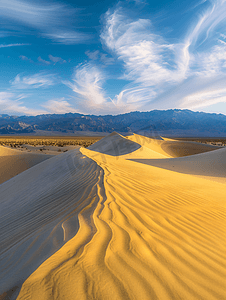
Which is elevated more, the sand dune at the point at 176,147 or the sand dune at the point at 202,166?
the sand dune at the point at 202,166

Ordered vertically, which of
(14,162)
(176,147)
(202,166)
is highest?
(14,162)


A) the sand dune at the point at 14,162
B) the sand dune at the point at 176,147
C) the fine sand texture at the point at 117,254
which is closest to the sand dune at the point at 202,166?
the fine sand texture at the point at 117,254

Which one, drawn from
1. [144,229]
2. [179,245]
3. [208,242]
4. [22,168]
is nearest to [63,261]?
[144,229]

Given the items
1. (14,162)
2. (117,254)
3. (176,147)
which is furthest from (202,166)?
(176,147)

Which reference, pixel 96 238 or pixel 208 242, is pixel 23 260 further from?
pixel 208 242

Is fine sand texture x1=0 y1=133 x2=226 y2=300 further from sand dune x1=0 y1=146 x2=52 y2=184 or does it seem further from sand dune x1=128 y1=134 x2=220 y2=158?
sand dune x1=128 y1=134 x2=220 y2=158

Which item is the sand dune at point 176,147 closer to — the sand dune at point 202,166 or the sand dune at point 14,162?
the sand dune at point 202,166

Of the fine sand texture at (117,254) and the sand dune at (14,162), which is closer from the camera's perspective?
the fine sand texture at (117,254)

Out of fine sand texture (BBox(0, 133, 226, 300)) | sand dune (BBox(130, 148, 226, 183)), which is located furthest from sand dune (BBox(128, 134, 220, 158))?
fine sand texture (BBox(0, 133, 226, 300))

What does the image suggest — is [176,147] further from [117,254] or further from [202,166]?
[117,254]
